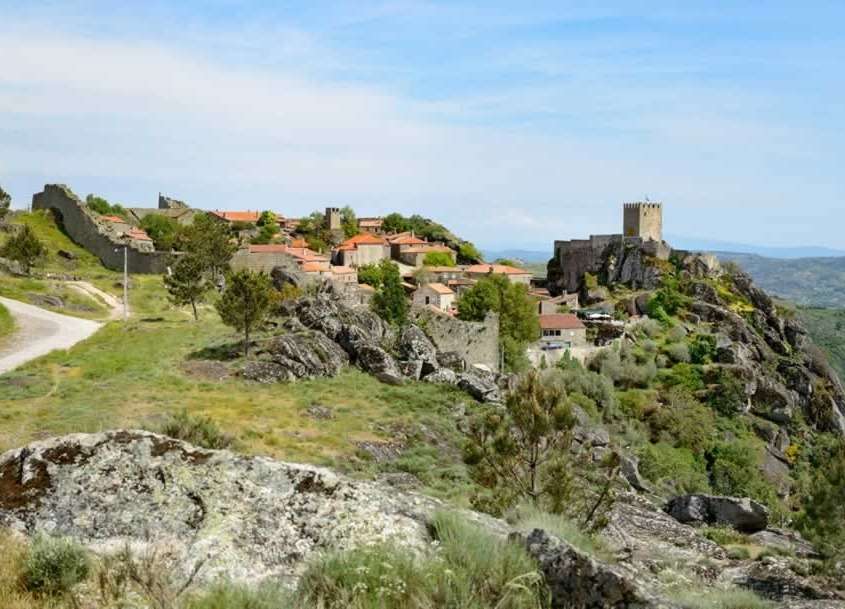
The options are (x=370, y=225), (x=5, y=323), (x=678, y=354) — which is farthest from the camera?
(x=370, y=225)

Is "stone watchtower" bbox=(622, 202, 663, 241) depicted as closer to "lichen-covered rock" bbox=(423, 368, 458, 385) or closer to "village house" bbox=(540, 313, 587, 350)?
"village house" bbox=(540, 313, 587, 350)

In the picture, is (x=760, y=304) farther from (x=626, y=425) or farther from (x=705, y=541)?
(x=705, y=541)

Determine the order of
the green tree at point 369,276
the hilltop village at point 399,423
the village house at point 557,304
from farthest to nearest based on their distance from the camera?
1. the village house at point 557,304
2. the green tree at point 369,276
3. the hilltop village at point 399,423

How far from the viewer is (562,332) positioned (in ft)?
230

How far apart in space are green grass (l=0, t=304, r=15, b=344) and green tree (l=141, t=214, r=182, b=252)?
106 feet

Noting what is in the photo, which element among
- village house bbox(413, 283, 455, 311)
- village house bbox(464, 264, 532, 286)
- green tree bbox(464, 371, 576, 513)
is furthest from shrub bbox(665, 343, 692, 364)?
green tree bbox(464, 371, 576, 513)

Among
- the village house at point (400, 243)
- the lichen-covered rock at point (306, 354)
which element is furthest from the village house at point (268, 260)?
the lichen-covered rock at point (306, 354)

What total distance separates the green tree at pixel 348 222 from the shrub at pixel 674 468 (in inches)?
2097

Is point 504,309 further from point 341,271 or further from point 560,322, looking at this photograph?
point 341,271

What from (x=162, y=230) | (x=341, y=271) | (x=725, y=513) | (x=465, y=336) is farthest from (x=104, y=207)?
(x=725, y=513)

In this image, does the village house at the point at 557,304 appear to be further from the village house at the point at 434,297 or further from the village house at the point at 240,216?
the village house at the point at 240,216

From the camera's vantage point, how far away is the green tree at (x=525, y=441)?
596 inches

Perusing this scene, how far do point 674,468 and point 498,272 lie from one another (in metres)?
39.9

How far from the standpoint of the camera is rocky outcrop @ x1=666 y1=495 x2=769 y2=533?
73.3ft
